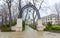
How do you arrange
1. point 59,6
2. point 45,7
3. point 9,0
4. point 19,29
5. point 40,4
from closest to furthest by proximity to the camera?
point 19,29 → point 9,0 → point 40,4 → point 45,7 → point 59,6

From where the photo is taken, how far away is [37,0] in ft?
89.7

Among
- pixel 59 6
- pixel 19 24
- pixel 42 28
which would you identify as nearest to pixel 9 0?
pixel 19 24

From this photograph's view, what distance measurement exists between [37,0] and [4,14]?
28.5 feet

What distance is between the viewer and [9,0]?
24203 mm

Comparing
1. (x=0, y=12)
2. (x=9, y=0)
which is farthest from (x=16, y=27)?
(x=0, y=12)

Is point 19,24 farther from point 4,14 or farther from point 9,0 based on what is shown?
point 4,14

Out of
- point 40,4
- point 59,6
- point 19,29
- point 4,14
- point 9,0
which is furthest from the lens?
point 59,6

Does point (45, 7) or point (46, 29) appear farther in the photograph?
point (45, 7)

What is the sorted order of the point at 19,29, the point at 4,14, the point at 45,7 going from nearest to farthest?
1. the point at 19,29
2. the point at 45,7
3. the point at 4,14

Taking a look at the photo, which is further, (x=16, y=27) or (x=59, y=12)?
(x=59, y=12)

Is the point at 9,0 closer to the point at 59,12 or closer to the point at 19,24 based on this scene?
the point at 19,24

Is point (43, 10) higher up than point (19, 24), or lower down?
higher up

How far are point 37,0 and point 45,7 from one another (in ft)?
8.38

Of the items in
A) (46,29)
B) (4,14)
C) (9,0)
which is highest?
(9,0)
